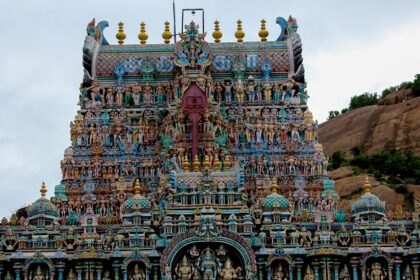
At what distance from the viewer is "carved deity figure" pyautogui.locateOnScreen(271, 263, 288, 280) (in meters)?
71.3

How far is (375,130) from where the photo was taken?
368 ft

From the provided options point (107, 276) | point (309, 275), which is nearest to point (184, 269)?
point (107, 276)

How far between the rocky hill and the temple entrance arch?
3237cm

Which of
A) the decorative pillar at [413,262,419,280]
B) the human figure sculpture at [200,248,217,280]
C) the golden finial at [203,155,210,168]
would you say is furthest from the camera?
the golden finial at [203,155,210,168]

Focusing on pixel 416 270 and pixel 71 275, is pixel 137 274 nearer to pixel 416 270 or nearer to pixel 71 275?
pixel 71 275

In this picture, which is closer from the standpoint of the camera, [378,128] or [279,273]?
[279,273]

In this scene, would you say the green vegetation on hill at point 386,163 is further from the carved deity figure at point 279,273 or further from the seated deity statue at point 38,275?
the seated deity statue at point 38,275

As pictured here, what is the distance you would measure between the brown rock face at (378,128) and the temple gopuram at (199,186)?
22402mm

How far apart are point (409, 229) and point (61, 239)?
17.6 metres

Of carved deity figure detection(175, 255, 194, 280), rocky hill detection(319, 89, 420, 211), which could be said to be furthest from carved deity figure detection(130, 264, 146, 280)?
rocky hill detection(319, 89, 420, 211)

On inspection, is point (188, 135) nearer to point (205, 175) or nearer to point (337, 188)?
point (205, 175)

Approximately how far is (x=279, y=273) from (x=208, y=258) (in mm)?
3614

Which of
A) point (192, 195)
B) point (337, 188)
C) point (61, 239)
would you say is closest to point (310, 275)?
point (192, 195)

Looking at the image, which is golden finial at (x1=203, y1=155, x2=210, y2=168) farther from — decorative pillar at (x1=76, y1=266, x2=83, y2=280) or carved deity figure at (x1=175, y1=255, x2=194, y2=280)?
decorative pillar at (x1=76, y1=266, x2=83, y2=280)
